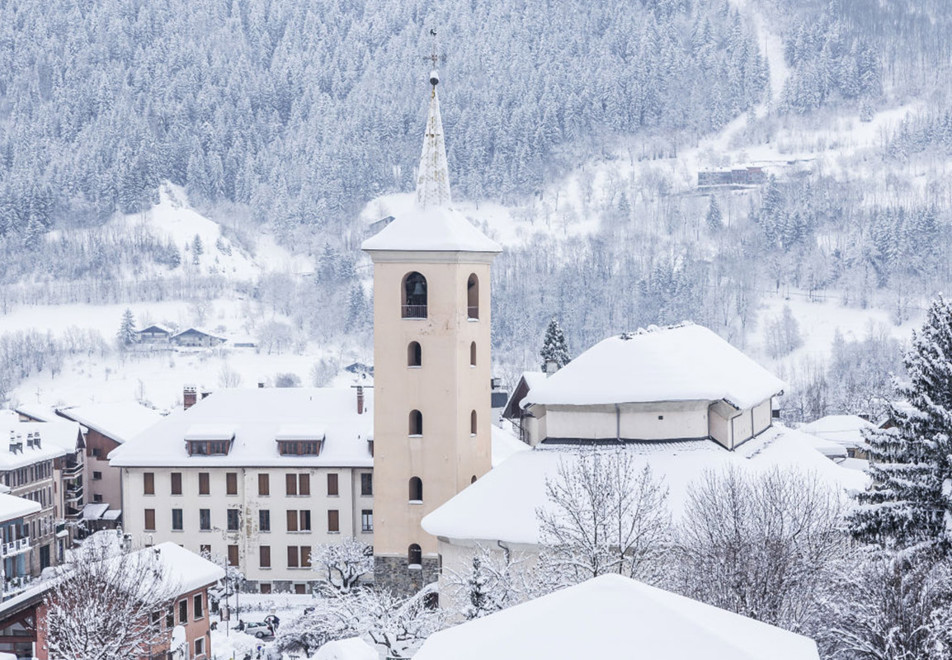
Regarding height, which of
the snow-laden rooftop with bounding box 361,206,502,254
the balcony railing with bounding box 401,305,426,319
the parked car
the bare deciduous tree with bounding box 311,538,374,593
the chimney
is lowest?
the parked car

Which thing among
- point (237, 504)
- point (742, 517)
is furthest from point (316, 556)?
point (742, 517)

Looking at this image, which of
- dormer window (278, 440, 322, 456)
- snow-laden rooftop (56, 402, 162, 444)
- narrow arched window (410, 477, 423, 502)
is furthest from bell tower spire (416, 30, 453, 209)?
snow-laden rooftop (56, 402, 162, 444)

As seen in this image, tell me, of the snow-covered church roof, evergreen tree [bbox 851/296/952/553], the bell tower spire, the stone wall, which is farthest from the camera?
the bell tower spire

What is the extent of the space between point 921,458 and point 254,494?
43.0 metres

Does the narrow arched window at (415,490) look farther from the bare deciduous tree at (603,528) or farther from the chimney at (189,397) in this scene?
the chimney at (189,397)

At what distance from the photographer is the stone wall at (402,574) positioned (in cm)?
5550

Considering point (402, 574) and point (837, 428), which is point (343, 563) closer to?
point (402, 574)

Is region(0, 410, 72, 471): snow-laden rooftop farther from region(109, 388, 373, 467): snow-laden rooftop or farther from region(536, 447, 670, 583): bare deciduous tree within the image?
region(536, 447, 670, 583): bare deciduous tree

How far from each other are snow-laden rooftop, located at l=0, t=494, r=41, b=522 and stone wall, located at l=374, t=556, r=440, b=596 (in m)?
21.7

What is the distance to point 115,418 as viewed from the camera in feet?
325

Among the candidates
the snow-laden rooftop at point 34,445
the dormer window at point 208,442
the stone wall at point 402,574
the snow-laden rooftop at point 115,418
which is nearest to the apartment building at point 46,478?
the snow-laden rooftop at point 34,445

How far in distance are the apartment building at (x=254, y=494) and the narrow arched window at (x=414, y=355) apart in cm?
1548

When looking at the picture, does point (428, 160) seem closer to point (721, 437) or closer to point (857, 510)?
point (721, 437)

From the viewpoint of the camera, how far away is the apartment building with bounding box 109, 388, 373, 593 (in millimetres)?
71188
